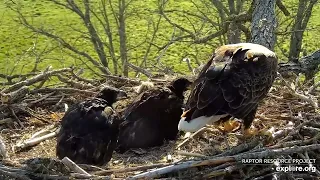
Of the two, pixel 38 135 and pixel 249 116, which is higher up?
pixel 249 116

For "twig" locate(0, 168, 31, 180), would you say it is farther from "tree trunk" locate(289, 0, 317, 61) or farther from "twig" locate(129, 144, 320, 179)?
"tree trunk" locate(289, 0, 317, 61)

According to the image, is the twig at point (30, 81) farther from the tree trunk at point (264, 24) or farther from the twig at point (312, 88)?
the twig at point (312, 88)

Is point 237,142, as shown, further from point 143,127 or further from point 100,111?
point 100,111

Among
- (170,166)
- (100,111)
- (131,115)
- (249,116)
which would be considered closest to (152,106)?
(131,115)

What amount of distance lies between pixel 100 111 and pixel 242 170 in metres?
1.55

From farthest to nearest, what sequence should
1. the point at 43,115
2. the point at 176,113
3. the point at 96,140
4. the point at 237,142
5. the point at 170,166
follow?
1. the point at 43,115
2. the point at 176,113
3. the point at 237,142
4. the point at 96,140
5. the point at 170,166

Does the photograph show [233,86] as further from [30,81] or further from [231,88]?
[30,81]

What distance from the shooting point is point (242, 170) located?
4191mm

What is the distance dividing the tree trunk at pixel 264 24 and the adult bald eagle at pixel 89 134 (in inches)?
86.3

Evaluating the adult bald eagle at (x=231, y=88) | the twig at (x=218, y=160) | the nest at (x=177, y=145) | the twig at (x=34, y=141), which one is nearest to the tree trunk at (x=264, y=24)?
the nest at (x=177, y=145)

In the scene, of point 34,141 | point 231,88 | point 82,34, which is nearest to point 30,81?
point 34,141

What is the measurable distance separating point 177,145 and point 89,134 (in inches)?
37.8

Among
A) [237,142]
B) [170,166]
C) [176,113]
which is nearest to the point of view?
[170,166]

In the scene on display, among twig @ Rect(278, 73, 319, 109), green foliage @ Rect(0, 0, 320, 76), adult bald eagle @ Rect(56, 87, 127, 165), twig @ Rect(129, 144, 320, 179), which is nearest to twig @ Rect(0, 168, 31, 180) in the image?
adult bald eagle @ Rect(56, 87, 127, 165)
